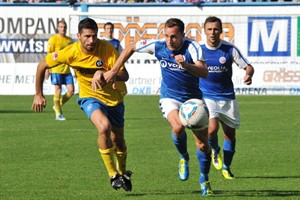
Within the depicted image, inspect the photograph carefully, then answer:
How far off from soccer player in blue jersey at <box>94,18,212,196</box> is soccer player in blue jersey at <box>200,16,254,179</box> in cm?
98

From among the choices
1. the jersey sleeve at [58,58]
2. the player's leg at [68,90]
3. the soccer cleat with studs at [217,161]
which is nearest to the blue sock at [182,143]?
the soccer cleat with studs at [217,161]

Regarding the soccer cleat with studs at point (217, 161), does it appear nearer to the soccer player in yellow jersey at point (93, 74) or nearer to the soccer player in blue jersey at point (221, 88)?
the soccer player in blue jersey at point (221, 88)

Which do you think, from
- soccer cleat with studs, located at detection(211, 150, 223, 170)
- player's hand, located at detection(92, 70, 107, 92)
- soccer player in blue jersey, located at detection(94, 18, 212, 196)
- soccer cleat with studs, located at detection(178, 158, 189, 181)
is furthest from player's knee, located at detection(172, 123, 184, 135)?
soccer cleat with studs, located at detection(211, 150, 223, 170)

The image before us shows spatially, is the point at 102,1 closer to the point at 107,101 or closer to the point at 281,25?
the point at 281,25

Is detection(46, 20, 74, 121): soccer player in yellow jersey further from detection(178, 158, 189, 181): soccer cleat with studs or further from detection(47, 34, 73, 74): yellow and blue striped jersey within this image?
detection(178, 158, 189, 181): soccer cleat with studs

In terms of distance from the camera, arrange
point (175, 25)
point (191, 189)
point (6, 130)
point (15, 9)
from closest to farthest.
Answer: point (175, 25)
point (191, 189)
point (6, 130)
point (15, 9)

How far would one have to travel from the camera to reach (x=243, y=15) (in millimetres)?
33844

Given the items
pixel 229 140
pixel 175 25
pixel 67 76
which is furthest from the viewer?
pixel 67 76

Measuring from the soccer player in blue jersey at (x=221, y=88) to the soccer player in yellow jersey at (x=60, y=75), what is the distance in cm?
1004

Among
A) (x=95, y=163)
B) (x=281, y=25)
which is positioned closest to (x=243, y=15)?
(x=281, y=25)

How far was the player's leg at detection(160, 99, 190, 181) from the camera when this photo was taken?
38.7 feet

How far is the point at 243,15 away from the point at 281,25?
1387 millimetres

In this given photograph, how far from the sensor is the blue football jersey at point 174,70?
11.5 metres

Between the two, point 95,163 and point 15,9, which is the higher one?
point 15,9
